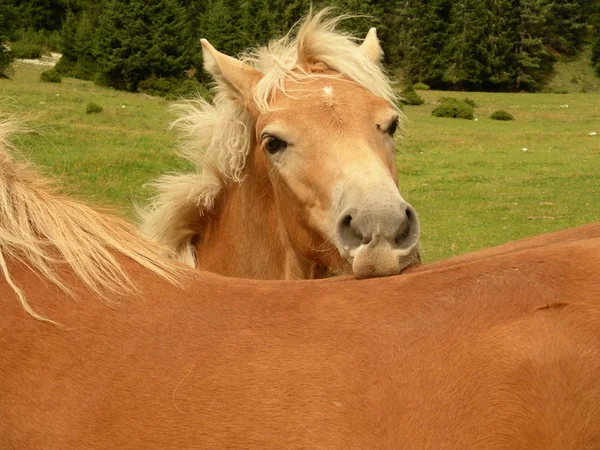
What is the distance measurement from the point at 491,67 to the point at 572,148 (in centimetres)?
3389

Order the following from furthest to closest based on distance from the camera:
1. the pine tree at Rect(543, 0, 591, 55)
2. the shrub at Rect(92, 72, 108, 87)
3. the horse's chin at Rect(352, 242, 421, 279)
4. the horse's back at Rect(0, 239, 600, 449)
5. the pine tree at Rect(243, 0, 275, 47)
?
the pine tree at Rect(543, 0, 591, 55) → the pine tree at Rect(243, 0, 275, 47) → the shrub at Rect(92, 72, 108, 87) → the horse's chin at Rect(352, 242, 421, 279) → the horse's back at Rect(0, 239, 600, 449)

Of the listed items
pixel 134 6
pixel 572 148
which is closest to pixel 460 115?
pixel 572 148

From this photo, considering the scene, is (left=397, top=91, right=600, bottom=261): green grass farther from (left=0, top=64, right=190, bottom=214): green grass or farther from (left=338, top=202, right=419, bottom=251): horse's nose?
(left=0, top=64, right=190, bottom=214): green grass

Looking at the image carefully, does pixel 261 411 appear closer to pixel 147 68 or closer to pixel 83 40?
pixel 147 68

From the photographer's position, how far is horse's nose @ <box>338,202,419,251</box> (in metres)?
3.23

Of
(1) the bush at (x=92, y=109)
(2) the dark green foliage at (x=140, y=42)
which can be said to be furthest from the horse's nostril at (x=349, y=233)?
(2) the dark green foliage at (x=140, y=42)

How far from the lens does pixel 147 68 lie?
3994 cm

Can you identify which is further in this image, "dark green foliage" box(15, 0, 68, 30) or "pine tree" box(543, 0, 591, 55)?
"pine tree" box(543, 0, 591, 55)

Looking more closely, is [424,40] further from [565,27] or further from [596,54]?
[565,27]

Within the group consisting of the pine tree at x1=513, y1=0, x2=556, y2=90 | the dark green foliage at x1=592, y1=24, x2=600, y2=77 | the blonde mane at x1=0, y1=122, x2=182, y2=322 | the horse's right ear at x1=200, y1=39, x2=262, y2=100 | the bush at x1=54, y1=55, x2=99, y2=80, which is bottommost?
the dark green foliage at x1=592, y1=24, x2=600, y2=77

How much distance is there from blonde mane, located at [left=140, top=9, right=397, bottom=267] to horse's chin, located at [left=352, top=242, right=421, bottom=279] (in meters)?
1.40

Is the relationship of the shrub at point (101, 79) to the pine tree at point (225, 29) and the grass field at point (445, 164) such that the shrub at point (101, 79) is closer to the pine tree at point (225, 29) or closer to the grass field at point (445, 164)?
the pine tree at point (225, 29)

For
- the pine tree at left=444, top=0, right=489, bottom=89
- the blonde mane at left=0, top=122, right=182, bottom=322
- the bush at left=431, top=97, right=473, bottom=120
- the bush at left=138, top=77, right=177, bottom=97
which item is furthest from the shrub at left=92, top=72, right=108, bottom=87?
the blonde mane at left=0, top=122, right=182, bottom=322

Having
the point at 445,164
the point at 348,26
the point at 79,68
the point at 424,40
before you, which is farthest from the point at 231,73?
the point at 424,40
